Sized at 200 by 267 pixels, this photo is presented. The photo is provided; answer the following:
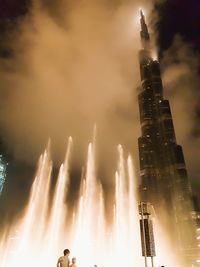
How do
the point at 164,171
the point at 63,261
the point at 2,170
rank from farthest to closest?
the point at 164,171 < the point at 2,170 < the point at 63,261

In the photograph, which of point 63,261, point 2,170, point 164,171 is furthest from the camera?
point 164,171

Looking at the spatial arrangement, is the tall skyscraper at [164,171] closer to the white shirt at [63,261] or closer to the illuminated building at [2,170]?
the illuminated building at [2,170]

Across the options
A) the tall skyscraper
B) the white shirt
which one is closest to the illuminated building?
the white shirt

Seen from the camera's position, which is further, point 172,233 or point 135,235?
point 172,233

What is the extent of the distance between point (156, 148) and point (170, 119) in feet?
81.2

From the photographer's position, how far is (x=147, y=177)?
Result: 172m

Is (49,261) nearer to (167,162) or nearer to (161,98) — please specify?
(167,162)

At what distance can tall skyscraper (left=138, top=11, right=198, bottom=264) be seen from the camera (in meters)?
Result: 147

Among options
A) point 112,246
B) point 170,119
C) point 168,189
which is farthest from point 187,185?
point 112,246

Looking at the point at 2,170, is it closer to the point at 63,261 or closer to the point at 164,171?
the point at 63,261

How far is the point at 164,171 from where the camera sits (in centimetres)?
17088

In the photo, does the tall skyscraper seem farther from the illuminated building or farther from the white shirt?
the white shirt

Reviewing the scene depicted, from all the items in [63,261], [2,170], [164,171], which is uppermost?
[164,171]

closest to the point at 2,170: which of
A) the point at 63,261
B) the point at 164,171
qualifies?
the point at 63,261
